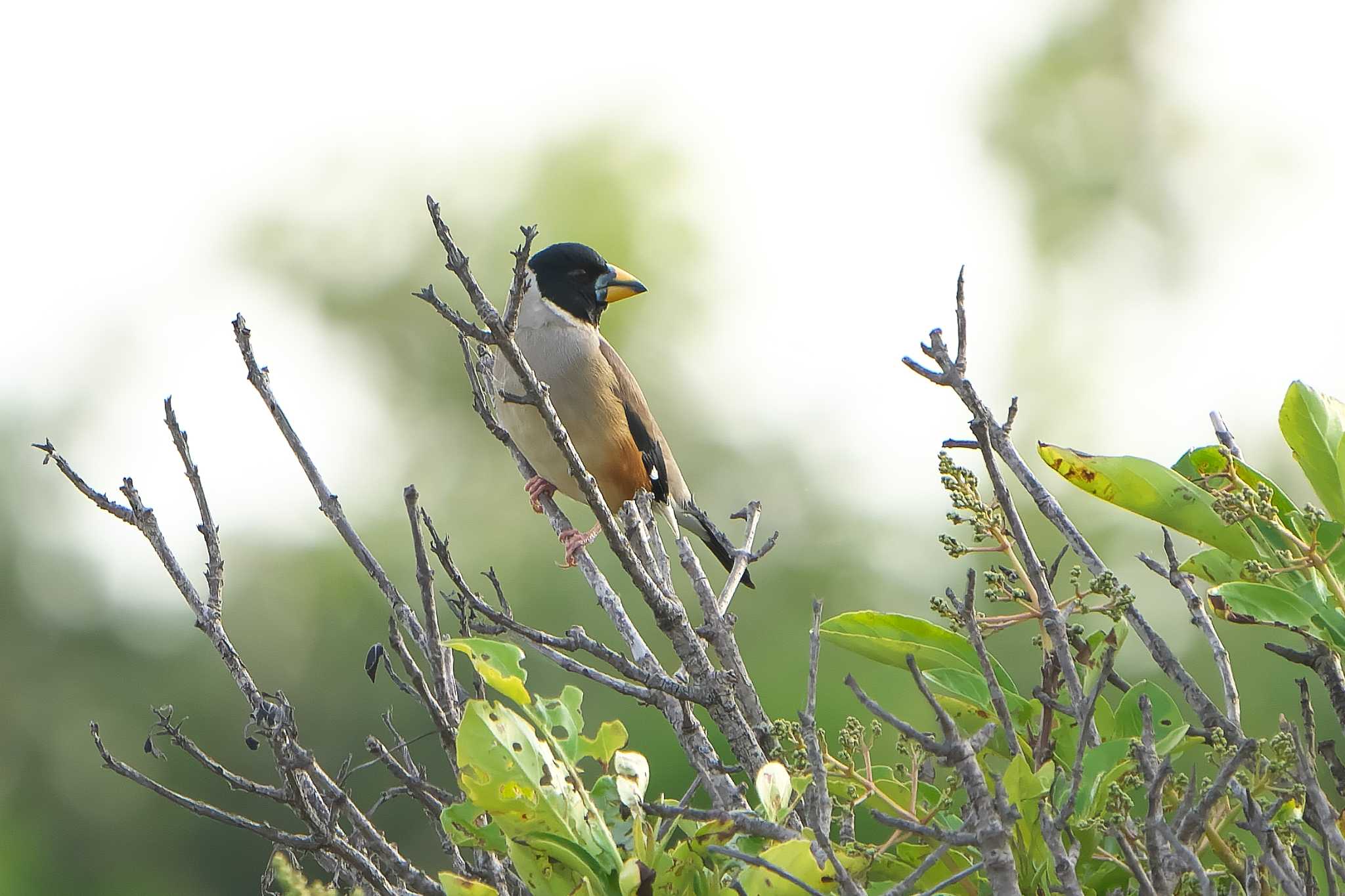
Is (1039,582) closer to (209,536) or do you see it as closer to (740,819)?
(740,819)

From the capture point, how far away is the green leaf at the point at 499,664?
1.57 m

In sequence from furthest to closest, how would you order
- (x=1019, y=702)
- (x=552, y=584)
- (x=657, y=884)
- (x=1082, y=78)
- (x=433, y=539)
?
1. (x=1082, y=78)
2. (x=552, y=584)
3. (x=433, y=539)
4. (x=1019, y=702)
5. (x=657, y=884)

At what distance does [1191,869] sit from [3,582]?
14.1m

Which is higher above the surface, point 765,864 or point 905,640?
point 905,640

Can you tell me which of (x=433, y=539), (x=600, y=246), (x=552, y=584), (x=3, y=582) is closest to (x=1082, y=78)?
(x=600, y=246)

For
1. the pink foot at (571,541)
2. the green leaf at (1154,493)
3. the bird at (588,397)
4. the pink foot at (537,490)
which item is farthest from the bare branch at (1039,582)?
the bird at (588,397)

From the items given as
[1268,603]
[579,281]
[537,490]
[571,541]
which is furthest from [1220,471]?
[579,281]

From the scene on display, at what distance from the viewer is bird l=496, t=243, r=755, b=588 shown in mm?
4746

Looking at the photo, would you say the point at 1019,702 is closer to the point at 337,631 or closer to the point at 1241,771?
the point at 1241,771

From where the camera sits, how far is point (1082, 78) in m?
22.5

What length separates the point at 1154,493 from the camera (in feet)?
5.98

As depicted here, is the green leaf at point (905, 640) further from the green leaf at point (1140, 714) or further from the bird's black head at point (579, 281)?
the bird's black head at point (579, 281)

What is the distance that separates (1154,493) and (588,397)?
3488mm

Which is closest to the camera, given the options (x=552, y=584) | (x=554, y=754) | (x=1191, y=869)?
(x=1191, y=869)
